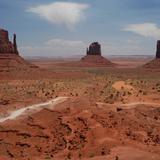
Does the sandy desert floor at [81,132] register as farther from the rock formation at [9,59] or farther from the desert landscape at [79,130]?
the rock formation at [9,59]

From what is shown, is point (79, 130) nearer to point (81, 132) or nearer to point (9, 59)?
point (81, 132)

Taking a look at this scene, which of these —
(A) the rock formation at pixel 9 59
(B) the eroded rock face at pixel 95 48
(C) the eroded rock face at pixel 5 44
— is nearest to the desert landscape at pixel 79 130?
(A) the rock formation at pixel 9 59

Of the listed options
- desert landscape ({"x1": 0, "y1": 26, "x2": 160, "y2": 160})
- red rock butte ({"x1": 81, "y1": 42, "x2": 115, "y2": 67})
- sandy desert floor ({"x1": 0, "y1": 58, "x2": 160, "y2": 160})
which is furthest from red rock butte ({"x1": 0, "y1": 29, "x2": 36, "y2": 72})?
red rock butte ({"x1": 81, "y1": 42, "x2": 115, "y2": 67})

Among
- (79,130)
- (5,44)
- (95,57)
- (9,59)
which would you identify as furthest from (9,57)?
(95,57)

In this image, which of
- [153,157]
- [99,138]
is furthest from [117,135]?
[153,157]

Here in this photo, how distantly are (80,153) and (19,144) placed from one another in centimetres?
452

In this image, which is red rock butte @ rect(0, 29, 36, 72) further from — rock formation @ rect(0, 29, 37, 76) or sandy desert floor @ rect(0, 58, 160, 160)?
sandy desert floor @ rect(0, 58, 160, 160)

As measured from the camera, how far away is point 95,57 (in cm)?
14662

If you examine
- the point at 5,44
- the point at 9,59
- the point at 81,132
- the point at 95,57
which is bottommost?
the point at 95,57

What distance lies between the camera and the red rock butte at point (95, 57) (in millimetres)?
141375

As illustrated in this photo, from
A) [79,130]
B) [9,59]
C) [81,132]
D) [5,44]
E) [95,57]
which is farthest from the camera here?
[95,57]

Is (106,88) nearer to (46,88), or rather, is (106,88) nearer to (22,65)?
(46,88)

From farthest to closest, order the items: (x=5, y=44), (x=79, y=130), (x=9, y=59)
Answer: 1. (x=5, y=44)
2. (x=9, y=59)
3. (x=79, y=130)

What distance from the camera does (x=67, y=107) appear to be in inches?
1243
